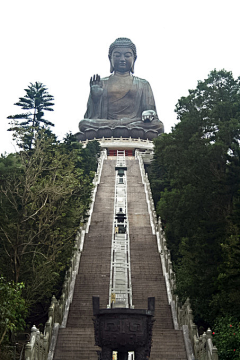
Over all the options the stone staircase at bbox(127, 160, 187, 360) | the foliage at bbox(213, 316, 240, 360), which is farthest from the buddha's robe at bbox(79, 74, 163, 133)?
the foliage at bbox(213, 316, 240, 360)

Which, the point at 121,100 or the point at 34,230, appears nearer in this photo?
the point at 34,230

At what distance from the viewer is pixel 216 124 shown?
1669cm

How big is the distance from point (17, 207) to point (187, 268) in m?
5.38

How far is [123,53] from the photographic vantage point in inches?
1720

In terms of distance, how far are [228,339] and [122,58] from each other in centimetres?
3554

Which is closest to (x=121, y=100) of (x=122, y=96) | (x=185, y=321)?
(x=122, y=96)

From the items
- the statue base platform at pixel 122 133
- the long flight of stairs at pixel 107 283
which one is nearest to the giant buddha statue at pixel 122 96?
the statue base platform at pixel 122 133

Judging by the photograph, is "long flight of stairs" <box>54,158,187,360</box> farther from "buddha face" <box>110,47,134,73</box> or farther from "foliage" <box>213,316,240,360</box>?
"buddha face" <box>110,47,134,73</box>

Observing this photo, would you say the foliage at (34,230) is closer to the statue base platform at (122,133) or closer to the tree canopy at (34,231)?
the tree canopy at (34,231)

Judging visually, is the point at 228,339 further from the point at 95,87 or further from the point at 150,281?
the point at 95,87

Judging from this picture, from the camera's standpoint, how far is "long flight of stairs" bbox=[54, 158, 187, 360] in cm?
1225

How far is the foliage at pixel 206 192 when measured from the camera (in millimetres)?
13289

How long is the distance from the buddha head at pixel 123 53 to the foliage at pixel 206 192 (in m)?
25.4

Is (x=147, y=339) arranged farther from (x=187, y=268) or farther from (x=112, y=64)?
(x=112, y=64)
